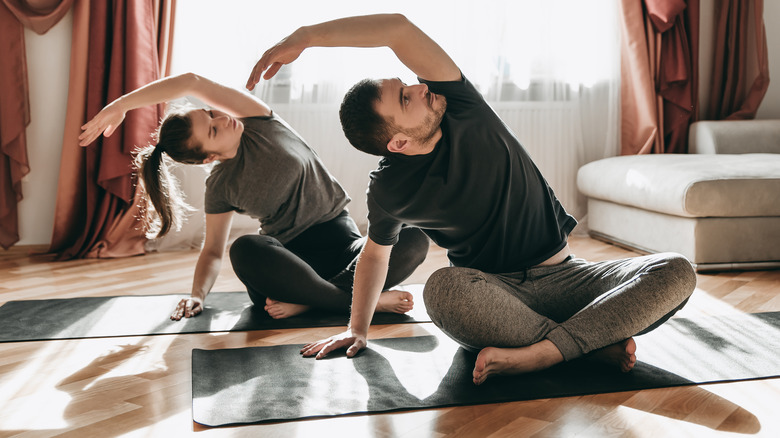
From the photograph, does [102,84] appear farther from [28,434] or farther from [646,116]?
[646,116]

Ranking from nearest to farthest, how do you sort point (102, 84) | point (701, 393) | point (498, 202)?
point (701, 393) < point (498, 202) < point (102, 84)

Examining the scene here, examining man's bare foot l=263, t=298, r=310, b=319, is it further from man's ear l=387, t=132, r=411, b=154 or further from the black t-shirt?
man's ear l=387, t=132, r=411, b=154

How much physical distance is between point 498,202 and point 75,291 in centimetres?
161

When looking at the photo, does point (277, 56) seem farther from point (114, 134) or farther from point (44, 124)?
point (44, 124)

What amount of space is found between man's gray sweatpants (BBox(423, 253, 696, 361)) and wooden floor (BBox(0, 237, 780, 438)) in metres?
0.13

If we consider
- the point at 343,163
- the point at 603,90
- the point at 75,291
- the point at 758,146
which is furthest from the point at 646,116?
the point at 75,291

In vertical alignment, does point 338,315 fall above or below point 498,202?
below

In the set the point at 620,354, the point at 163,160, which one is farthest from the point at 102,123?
the point at 620,354

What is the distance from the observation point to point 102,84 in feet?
10.6

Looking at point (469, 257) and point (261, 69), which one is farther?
point (469, 257)

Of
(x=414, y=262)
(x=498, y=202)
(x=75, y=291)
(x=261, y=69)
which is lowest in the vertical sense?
(x=75, y=291)

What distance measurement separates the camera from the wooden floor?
1.23m

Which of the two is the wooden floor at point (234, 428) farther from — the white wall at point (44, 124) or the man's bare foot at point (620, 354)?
the white wall at point (44, 124)

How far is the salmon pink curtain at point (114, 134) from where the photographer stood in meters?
3.20
